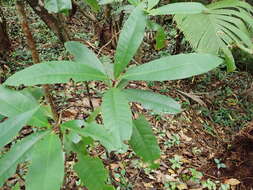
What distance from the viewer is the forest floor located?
6.97 feet

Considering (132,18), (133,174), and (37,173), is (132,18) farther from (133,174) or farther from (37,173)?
(133,174)

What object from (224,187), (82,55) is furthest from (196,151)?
(82,55)

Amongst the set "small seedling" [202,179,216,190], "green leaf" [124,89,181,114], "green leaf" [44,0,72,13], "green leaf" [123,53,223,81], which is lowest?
"small seedling" [202,179,216,190]

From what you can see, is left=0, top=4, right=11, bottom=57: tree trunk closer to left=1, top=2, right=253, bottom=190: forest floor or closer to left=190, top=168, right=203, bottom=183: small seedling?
left=1, top=2, right=253, bottom=190: forest floor

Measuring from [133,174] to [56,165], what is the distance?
1.58 m

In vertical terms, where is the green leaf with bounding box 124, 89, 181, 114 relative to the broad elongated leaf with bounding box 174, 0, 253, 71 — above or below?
above

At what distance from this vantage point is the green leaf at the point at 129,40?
0.70 metres

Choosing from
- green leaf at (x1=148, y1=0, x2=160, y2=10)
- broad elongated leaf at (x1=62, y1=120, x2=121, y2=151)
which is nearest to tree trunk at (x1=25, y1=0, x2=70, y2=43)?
green leaf at (x1=148, y1=0, x2=160, y2=10)

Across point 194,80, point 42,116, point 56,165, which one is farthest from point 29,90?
point 194,80

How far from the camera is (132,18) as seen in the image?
2.41 ft

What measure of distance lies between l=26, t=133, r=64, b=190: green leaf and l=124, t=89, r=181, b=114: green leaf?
0.20 metres

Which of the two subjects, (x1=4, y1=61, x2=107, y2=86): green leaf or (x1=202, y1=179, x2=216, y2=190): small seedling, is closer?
(x1=4, y1=61, x2=107, y2=86): green leaf

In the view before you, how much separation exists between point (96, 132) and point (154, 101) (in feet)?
0.51

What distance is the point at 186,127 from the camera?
111 inches
